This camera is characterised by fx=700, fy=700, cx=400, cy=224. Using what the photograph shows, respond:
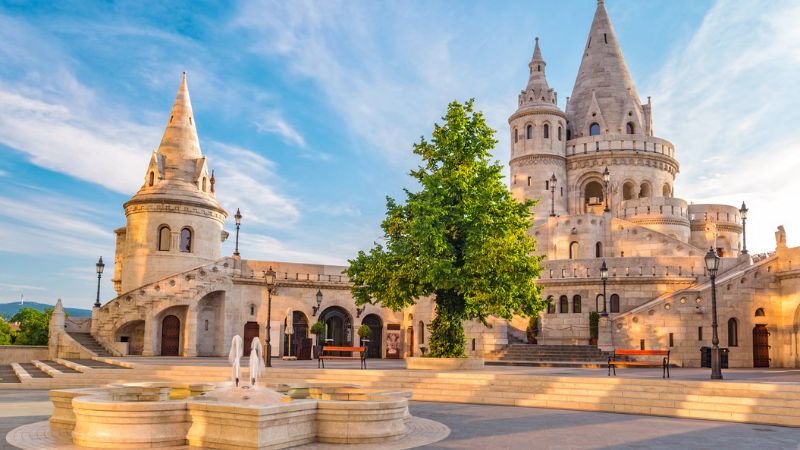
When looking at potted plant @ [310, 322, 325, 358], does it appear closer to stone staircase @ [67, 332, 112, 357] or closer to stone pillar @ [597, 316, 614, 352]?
stone staircase @ [67, 332, 112, 357]

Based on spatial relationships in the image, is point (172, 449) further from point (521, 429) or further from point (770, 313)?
point (770, 313)

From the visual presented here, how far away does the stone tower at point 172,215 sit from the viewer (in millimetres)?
40594

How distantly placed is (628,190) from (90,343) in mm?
43380

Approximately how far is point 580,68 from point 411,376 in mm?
50580

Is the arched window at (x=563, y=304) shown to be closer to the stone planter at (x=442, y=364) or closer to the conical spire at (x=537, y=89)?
the stone planter at (x=442, y=364)

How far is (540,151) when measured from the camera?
5931cm

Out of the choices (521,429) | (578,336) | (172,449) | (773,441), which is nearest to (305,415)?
(172,449)

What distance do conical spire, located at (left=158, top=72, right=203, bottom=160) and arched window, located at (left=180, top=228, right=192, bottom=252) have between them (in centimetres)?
476

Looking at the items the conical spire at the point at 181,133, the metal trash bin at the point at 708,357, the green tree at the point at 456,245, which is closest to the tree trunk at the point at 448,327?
the green tree at the point at 456,245

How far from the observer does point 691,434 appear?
1345 cm

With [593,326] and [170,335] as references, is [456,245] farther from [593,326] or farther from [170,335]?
[170,335]

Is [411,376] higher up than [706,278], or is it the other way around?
[706,278]

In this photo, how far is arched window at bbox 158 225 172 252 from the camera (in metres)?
40.8

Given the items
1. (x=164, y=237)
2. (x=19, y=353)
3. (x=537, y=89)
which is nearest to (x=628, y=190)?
(x=537, y=89)
